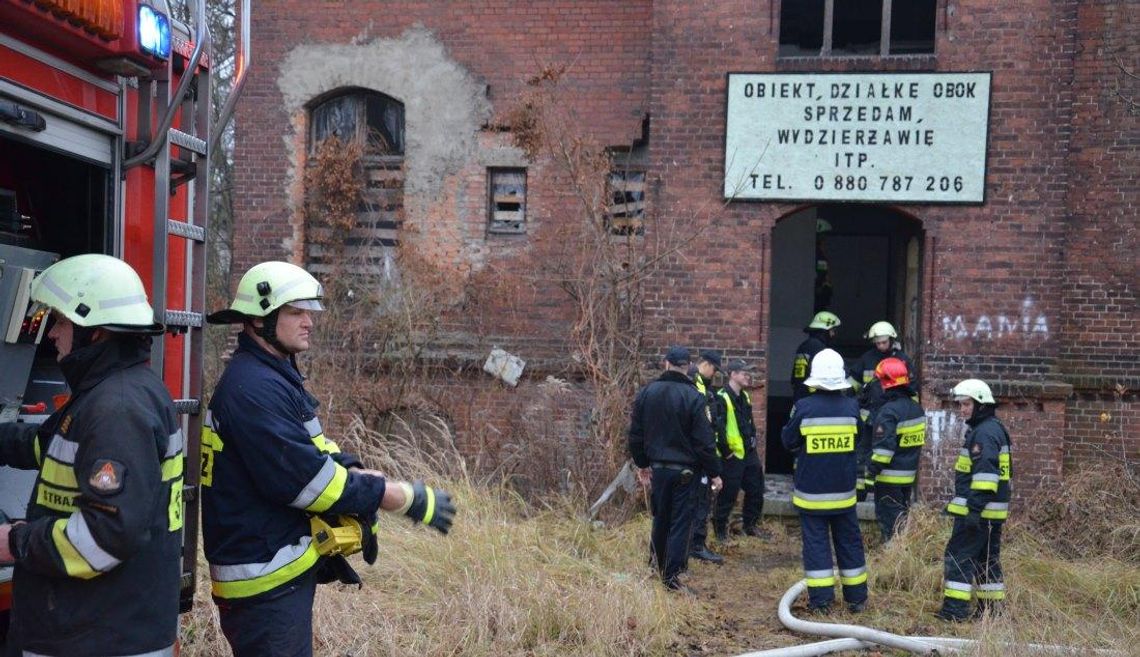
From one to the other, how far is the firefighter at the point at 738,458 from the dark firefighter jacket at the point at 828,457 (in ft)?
5.64

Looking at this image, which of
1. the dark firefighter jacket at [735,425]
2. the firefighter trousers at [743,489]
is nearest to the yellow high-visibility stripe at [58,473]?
the dark firefighter jacket at [735,425]

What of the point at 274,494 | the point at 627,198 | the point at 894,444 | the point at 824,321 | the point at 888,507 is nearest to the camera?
the point at 274,494

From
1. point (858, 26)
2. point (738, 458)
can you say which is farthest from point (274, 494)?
point (858, 26)

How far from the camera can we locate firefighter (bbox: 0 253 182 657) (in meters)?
2.73

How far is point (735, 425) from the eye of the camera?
8828mm

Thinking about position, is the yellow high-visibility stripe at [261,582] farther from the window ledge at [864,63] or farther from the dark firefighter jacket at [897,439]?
the window ledge at [864,63]

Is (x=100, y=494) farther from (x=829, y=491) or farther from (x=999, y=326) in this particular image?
(x=999, y=326)

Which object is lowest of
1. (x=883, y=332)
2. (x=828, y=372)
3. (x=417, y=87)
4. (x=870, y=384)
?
(x=870, y=384)

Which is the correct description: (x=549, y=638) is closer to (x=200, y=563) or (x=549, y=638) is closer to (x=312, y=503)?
(x=200, y=563)

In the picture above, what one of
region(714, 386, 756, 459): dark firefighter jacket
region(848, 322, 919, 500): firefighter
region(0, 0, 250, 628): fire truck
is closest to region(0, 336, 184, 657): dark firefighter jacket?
region(0, 0, 250, 628): fire truck

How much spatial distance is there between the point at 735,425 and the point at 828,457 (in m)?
1.98

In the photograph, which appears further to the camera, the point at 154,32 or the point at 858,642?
the point at 858,642

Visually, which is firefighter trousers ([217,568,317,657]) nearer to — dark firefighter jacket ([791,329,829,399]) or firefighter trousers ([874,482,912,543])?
firefighter trousers ([874,482,912,543])

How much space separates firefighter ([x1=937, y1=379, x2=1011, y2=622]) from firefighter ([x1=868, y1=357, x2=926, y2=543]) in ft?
5.56
